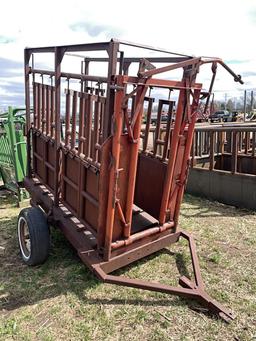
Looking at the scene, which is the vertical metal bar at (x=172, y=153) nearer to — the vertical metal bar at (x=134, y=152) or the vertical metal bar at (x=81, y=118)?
the vertical metal bar at (x=134, y=152)

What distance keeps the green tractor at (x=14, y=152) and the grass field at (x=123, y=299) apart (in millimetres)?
1596

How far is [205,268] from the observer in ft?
11.6

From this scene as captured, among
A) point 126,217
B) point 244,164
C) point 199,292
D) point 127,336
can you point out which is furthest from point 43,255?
point 244,164

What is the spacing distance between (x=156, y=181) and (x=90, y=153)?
0.98m

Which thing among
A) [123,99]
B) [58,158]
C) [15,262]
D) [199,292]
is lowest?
[15,262]

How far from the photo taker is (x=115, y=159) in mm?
2670

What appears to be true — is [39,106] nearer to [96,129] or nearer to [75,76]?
[75,76]

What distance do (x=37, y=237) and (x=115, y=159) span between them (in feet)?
4.43

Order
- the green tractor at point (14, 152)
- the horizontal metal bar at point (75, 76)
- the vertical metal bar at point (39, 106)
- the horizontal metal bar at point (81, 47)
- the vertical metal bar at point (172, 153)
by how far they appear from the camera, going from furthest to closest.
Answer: the green tractor at point (14, 152) → the vertical metal bar at point (39, 106) → the vertical metal bar at point (172, 153) → the horizontal metal bar at point (75, 76) → the horizontal metal bar at point (81, 47)

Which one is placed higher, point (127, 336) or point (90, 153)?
point (90, 153)

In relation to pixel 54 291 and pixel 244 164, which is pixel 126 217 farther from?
pixel 244 164

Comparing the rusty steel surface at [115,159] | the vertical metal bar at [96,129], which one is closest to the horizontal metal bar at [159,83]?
the rusty steel surface at [115,159]

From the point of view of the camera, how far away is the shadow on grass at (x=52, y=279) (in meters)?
2.96

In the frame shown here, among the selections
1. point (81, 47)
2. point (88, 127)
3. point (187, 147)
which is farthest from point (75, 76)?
point (187, 147)
